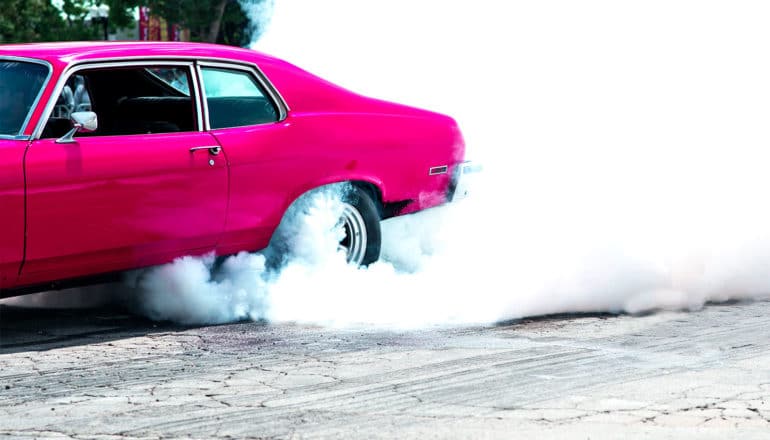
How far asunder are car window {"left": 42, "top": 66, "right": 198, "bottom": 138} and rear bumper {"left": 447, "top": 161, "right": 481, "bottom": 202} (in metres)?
1.84

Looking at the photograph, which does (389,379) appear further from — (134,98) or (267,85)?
(267,85)

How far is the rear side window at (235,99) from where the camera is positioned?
685 centimetres

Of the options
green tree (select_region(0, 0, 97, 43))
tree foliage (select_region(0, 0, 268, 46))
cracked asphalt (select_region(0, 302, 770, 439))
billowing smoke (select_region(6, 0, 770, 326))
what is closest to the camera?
cracked asphalt (select_region(0, 302, 770, 439))

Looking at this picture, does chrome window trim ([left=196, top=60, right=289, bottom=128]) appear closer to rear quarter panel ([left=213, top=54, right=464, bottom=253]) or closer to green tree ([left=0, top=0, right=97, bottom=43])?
rear quarter panel ([left=213, top=54, right=464, bottom=253])

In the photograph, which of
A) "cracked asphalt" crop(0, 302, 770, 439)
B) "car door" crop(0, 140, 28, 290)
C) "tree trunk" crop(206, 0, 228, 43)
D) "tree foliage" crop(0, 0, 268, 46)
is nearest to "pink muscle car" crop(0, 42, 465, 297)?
"car door" crop(0, 140, 28, 290)

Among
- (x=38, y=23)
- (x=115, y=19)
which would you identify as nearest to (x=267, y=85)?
(x=115, y=19)

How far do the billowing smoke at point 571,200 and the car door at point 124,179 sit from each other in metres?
0.31

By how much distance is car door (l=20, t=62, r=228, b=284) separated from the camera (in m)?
5.98

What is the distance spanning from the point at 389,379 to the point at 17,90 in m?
2.35

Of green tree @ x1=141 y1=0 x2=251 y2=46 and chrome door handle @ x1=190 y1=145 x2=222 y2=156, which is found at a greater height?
green tree @ x1=141 y1=0 x2=251 y2=46

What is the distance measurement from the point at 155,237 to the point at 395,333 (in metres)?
1.25

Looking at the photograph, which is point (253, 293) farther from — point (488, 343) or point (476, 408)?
point (476, 408)

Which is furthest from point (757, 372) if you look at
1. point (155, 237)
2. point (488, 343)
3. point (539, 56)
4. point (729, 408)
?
point (539, 56)

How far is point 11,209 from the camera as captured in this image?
5805mm
